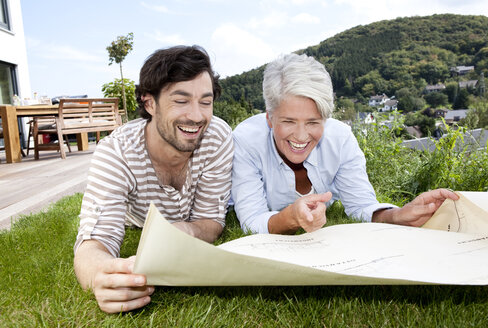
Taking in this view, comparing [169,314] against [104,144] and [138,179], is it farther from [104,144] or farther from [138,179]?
[104,144]

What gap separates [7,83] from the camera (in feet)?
33.9

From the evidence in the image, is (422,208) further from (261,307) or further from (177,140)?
(177,140)

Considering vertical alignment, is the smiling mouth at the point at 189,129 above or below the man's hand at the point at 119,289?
above

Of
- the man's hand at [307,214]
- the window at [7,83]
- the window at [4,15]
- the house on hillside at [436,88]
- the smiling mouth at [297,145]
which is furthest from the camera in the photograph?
the house on hillside at [436,88]

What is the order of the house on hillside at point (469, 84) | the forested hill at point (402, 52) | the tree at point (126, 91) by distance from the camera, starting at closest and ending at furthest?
the tree at point (126, 91), the forested hill at point (402, 52), the house on hillside at point (469, 84)

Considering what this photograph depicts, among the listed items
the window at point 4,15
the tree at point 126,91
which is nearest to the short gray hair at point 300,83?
the window at point 4,15

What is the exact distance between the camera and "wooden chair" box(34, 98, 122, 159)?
6.28 metres

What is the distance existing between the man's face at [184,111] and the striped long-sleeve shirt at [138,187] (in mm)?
123

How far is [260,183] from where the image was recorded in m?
1.83

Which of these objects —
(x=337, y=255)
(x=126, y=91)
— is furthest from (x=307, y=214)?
(x=126, y=91)

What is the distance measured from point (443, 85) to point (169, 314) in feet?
189

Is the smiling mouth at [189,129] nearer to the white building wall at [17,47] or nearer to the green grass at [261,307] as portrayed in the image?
the green grass at [261,307]

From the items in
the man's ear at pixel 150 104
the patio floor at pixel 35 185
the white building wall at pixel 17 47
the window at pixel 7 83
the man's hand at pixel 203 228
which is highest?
the white building wall at pixel 17 47

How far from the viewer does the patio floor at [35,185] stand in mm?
2924
